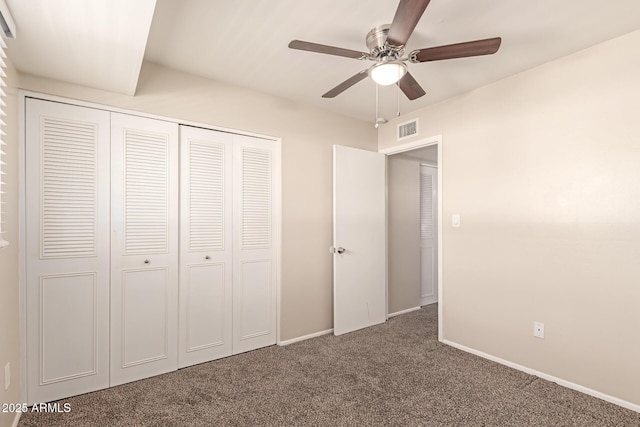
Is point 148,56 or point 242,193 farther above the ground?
point 148,56

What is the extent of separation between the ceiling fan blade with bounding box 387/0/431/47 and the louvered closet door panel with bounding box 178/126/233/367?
5.56 feet

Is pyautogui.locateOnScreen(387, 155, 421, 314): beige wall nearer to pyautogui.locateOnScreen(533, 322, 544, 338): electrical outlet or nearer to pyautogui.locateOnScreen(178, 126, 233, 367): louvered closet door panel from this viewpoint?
pyautogui.locateOnScreen(533, 322, 544, 338): electrical outlet

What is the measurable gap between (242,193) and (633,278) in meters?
2.91

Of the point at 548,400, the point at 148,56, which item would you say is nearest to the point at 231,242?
the point at 148,56

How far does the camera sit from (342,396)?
84.4 inches

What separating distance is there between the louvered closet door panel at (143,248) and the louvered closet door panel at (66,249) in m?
0.07

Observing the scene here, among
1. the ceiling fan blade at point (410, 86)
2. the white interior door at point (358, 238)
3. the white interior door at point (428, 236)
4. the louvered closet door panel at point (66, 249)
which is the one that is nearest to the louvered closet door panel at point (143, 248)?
the louvered closet door panel at point (66, 249)

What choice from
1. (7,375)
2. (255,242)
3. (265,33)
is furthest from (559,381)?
(7,375)

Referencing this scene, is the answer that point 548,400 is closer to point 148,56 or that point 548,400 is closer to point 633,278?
point 633,278

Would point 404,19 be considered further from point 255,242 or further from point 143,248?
point 143,248

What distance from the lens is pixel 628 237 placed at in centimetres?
205

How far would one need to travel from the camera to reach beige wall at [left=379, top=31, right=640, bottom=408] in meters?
2.07

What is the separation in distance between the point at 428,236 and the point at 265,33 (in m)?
3.64

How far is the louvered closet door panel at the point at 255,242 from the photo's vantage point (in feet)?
9.32
